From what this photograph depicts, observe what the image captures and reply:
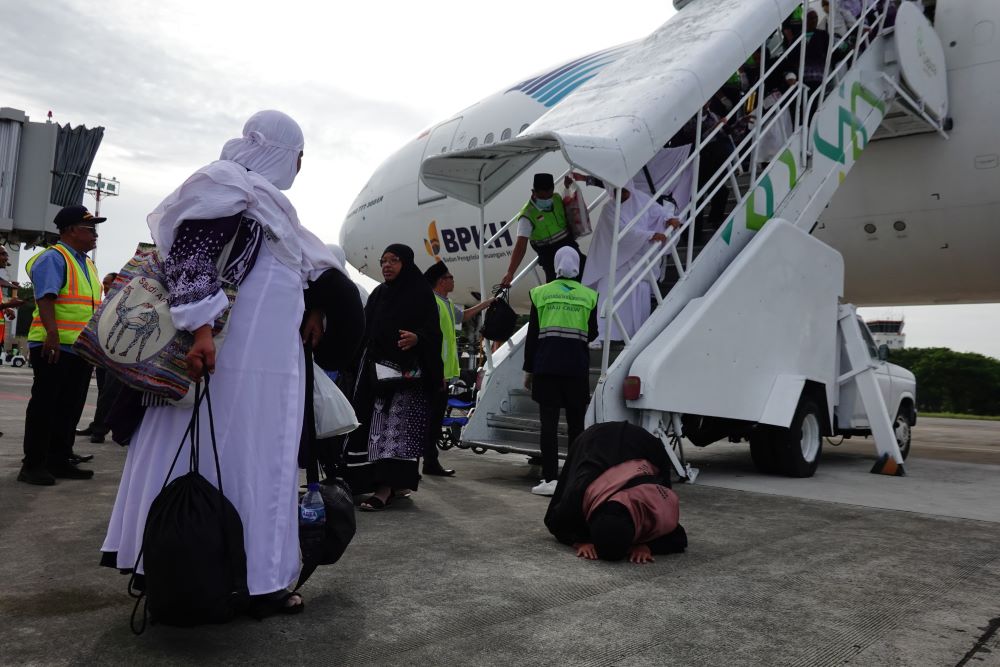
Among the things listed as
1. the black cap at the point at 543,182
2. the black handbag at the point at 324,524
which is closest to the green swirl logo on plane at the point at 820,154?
the black cap at the point at 543,182

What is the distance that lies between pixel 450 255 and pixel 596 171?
6042 mm

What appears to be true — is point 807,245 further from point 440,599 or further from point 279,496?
point 279,496

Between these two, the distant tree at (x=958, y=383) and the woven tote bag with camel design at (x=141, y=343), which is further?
the distant tree at (x=958, y=383)

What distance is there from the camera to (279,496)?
2393 mm

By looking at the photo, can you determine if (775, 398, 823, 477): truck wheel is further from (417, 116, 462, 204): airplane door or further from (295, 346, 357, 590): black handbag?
(417, 116, 462, 204): airplane door

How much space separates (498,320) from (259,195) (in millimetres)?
3556

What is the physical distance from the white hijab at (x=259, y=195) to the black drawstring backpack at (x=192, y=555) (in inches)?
24.5

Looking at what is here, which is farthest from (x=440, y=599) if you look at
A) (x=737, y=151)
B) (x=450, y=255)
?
(x=450, y=255)

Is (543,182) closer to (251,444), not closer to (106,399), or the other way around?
(106,399)

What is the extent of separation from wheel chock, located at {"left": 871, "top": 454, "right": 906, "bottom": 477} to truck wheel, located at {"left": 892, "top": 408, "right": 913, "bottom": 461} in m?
1.44

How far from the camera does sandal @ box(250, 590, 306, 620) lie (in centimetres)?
248

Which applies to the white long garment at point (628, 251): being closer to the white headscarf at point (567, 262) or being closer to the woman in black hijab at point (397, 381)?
the white headscarf at point (567, 262)

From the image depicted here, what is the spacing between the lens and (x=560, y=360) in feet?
16.6

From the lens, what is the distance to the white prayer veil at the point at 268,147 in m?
2.61
